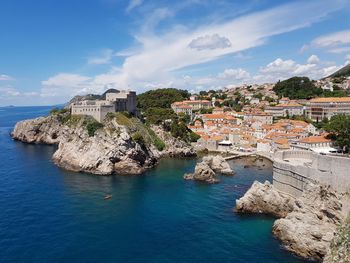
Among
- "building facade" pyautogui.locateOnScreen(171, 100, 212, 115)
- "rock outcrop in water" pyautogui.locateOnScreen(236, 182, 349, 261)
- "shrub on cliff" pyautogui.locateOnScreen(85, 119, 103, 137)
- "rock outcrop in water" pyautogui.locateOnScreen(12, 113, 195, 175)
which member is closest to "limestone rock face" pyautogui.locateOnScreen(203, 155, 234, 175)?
"rock outcrop in water" pyautogui.locateOnScreen(12, 113, 195, 175)

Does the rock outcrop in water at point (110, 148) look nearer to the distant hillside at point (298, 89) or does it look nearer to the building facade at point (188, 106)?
the building facade at point (188, 106)

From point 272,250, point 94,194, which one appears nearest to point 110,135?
point 94,194

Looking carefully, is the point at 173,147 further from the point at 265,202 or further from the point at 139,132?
the point at 265,202

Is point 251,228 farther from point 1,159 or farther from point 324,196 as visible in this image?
point 1,159

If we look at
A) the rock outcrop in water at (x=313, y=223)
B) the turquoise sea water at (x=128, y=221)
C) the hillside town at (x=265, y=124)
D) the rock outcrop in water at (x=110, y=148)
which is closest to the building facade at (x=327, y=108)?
the hillside town at (x=265, y=124)

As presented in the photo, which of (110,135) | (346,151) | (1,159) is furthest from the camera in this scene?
(1,159)

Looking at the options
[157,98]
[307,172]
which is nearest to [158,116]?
[157,98]
